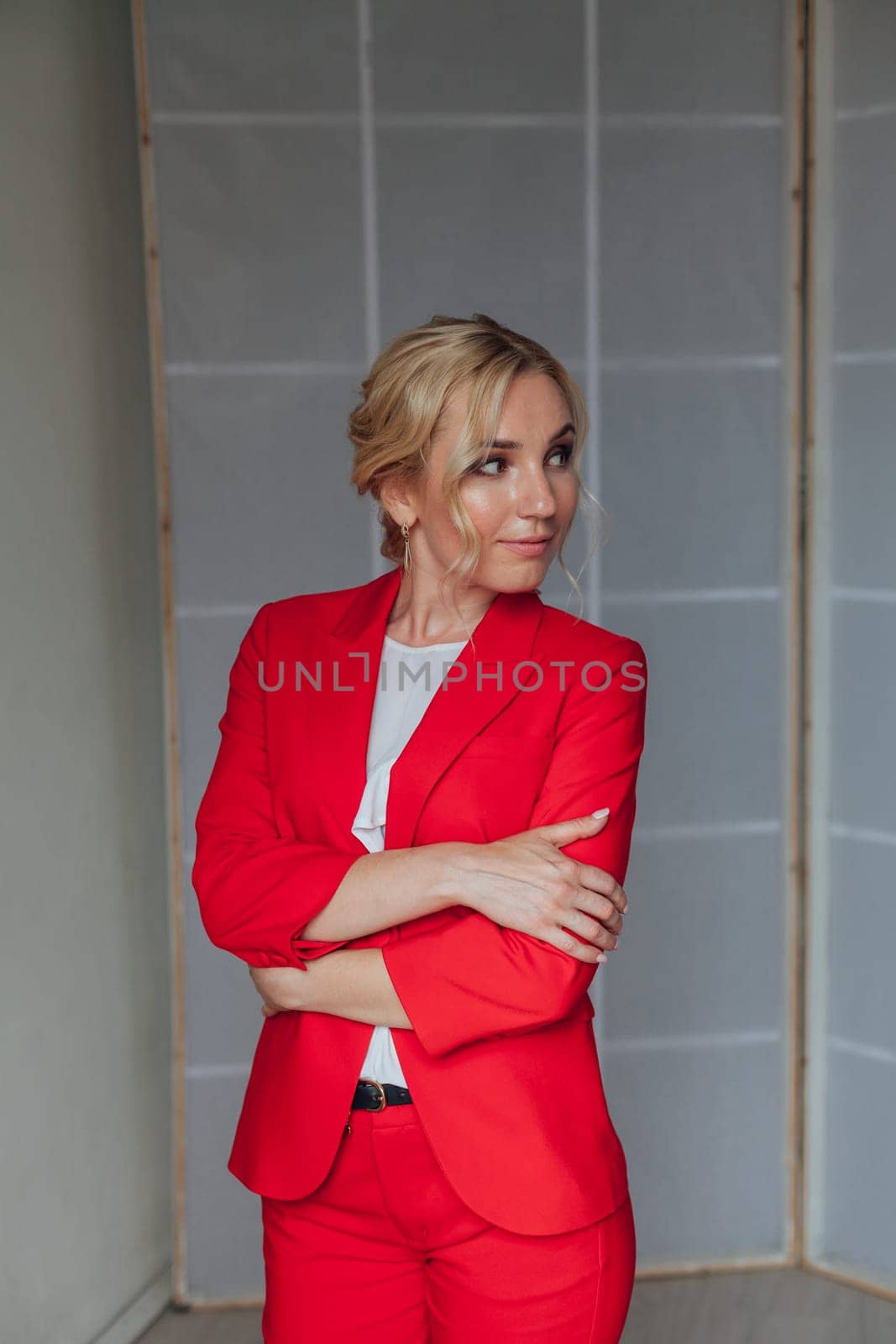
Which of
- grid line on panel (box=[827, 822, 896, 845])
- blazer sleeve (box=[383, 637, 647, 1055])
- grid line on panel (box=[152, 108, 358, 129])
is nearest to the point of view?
blazer sleeve (box=[383, 637, 647, 1055])

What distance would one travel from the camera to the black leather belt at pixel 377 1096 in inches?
59.1

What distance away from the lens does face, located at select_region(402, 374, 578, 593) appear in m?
1.49

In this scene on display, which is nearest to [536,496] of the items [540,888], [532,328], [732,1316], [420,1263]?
[540,888]

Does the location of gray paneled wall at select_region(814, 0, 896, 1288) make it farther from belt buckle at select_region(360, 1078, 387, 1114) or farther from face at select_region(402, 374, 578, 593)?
belt buckle at select_region(360, 1078, 387, 1114)

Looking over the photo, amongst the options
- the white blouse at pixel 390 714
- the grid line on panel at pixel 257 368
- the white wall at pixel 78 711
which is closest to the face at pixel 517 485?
the white blouse at pixel 390 714

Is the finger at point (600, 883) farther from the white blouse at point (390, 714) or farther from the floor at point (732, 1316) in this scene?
the floor at point (732, 1316)

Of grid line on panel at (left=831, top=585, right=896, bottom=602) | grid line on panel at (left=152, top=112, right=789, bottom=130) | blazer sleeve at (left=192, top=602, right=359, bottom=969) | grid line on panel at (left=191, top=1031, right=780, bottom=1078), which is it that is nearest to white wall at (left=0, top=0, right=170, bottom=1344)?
grid line on panel at (left=152, top=112, right=789, bottom=130)

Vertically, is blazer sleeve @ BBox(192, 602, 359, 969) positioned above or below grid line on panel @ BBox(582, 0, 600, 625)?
below

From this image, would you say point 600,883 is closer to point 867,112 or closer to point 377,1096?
point 377,1096

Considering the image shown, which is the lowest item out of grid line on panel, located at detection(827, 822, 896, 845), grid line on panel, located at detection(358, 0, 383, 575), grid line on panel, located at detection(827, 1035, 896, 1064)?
grid line on panel, located at detection(827, 1035, 896, 1064)

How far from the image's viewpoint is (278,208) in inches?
99.0

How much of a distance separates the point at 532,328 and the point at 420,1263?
1.63 metres

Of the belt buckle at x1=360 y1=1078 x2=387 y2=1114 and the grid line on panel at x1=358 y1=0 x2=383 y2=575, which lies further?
the grid line on panel at x1=358 y1=0 x2=383 y2=575

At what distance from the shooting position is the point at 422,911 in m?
1.47
